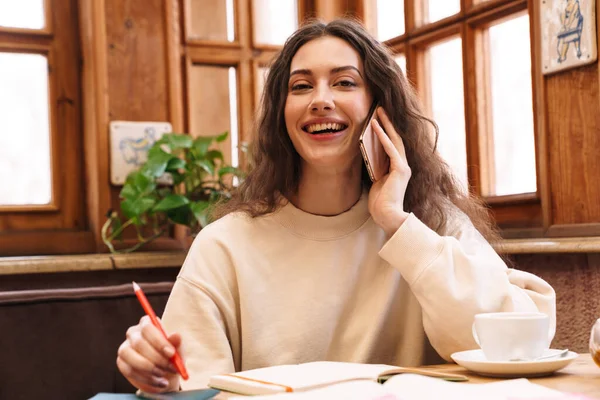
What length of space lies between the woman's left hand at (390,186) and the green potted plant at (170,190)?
3.49ft

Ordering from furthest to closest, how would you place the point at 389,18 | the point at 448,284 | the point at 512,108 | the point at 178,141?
the point at 389,18 → the point at 178,141 → the point at 512,108 → the point at 448,284

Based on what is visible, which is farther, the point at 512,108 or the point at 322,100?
the point at 512,108

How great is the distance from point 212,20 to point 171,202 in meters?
0.80

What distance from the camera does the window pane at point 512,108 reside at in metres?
2.29

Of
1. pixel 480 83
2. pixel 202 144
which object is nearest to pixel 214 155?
pixel 202 144

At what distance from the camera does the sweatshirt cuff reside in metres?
1.37

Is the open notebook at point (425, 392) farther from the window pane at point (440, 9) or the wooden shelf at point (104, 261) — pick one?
the window pane at point (440, 9)

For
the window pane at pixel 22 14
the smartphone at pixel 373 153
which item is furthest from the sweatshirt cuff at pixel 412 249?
the window pane at pixel 22 14

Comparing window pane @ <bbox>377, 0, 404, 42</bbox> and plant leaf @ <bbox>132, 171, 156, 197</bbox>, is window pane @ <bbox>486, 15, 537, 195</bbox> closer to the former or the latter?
window pane @ <bbox>377, 0, 404, 42</bbox>

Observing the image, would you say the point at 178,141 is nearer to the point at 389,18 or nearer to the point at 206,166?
the point at 206,166

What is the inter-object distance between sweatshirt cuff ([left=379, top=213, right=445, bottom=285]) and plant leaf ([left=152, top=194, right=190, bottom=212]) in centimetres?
135

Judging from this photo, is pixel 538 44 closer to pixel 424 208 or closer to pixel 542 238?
pixel 542 238

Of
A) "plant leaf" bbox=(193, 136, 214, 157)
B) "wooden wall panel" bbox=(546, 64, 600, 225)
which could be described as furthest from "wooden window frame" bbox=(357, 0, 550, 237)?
"plant leaf" bbox=(193, 136, 214, 157)

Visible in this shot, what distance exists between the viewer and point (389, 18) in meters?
2.92
